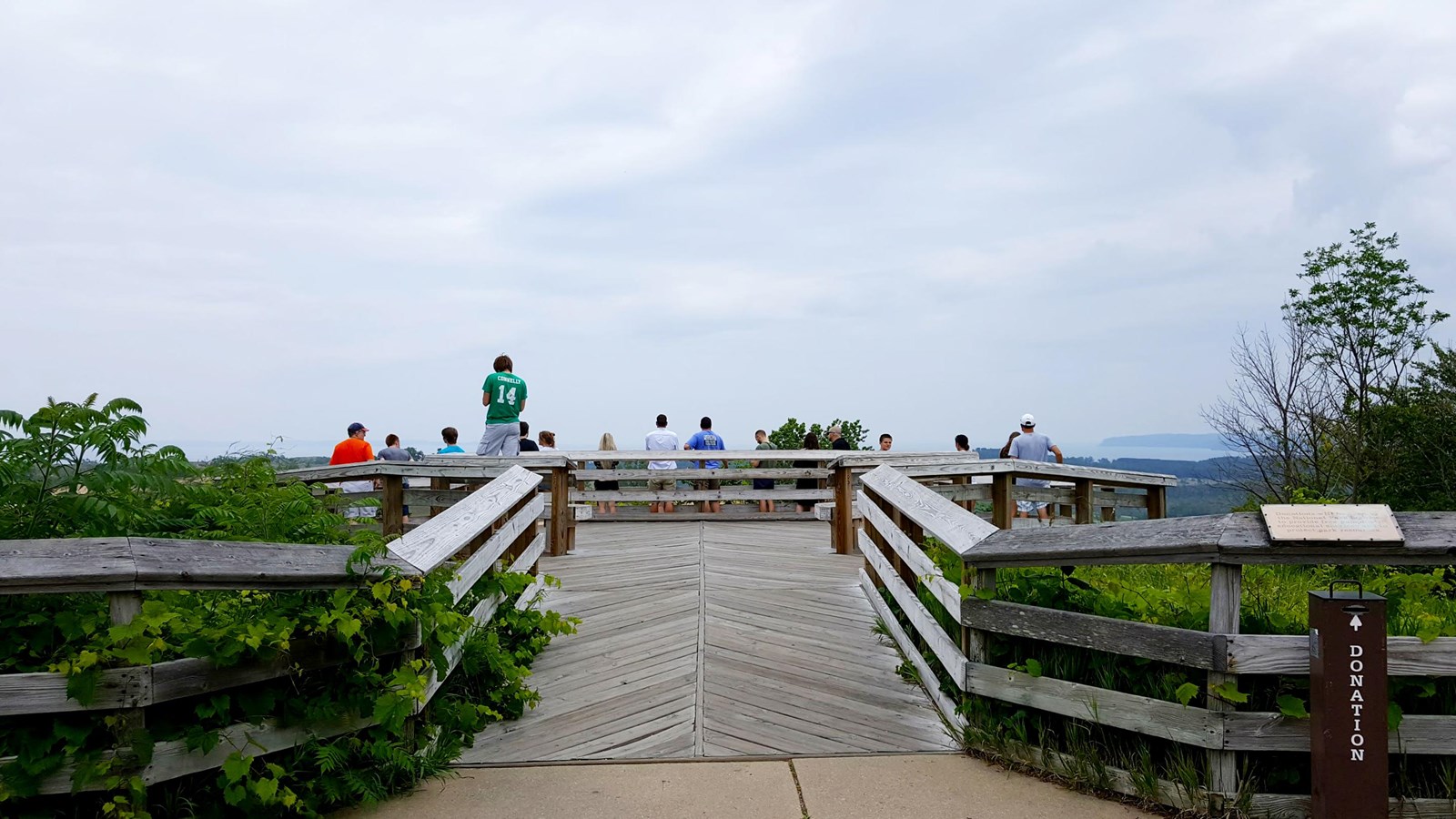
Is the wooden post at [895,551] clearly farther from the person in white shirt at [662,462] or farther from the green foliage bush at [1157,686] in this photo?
the person in white shirt at [662,462]

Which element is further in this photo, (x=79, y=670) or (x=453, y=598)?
(x=453, y=598)

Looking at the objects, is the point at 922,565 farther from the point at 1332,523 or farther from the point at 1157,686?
the point at 1332,523

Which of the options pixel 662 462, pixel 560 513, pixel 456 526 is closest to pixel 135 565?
pixel 456 526

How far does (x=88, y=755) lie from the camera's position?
3492 millimetres

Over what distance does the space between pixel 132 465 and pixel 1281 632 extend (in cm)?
446

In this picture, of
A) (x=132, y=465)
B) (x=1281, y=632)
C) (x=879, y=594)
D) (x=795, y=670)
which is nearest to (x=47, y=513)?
(x=132, y=465)

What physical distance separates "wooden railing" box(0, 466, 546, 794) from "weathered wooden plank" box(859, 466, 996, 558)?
2429 millimetres

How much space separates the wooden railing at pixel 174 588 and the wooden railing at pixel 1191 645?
2501 millimetres

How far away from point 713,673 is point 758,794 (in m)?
1.62

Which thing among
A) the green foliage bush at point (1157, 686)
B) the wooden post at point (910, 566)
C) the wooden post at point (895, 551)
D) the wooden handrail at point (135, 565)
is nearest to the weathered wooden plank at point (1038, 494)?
the wooden post at point (895, 551)

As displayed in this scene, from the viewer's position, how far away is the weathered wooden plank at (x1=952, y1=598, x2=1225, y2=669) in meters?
3.93

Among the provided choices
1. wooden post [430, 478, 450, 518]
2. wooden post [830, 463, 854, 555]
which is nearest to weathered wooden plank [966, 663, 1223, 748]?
wooden post [830, 463, 854, 555]

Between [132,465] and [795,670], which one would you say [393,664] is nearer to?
[132,465]

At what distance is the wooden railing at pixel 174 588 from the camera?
11.3 ft
